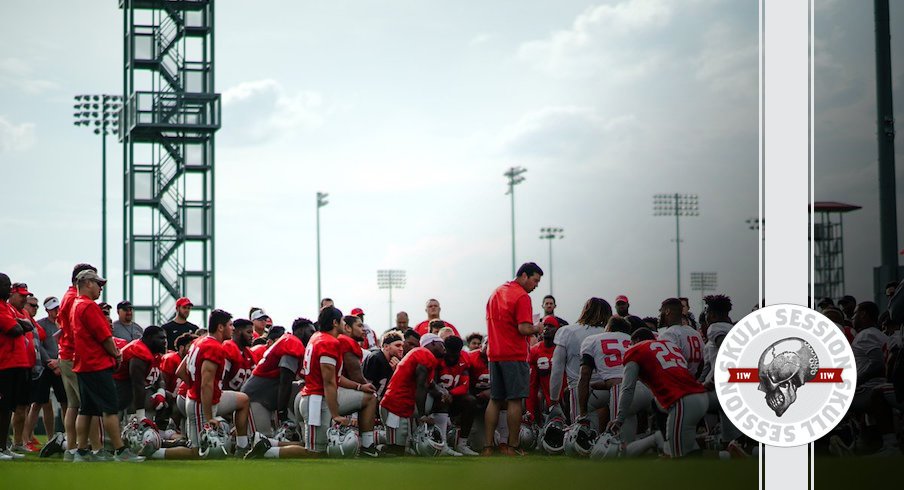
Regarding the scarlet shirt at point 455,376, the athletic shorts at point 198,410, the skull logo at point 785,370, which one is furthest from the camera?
the scarlet shirt at point 455,376

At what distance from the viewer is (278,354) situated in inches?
353

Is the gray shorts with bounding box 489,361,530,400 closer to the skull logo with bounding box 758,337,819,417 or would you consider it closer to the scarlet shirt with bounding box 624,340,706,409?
the scarlet shirt with bounding box 624,340,706,409

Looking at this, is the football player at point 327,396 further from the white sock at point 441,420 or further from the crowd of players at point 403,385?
the white sock at point 441,420

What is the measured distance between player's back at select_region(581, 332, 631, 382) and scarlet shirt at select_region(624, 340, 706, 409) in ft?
3.64

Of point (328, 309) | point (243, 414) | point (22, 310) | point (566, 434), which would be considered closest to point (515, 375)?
point (566, 434)

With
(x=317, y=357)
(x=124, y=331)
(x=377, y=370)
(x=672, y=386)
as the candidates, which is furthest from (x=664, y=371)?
(x=124, y=331)

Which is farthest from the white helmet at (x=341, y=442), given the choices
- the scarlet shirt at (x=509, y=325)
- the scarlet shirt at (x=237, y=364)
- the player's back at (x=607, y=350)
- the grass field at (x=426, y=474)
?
the player's back at (x=607, y=350)

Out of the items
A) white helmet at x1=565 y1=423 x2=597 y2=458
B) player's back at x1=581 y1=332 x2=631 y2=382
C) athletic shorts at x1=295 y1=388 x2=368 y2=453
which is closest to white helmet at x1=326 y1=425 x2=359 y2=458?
athletic shorts at x1=295 y1=388 x2=368 y2=453

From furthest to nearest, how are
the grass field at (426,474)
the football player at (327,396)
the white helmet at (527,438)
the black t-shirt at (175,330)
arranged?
1. the black t-shirt at (175,330)
2. the white helmet at (527,438)
3. the football player at (327,396)
4. the grass field at (426,474)

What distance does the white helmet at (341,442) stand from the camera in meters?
8.21

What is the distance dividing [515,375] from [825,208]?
3906 millimetres

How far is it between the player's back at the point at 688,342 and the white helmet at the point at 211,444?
11.9 ft

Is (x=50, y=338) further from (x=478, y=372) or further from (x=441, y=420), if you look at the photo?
(x=478, y=372)

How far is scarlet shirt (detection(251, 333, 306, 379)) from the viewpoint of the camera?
8906mm
